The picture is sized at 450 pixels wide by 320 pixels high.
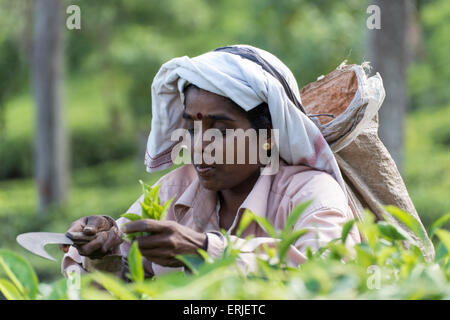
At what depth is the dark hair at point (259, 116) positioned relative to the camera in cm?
236

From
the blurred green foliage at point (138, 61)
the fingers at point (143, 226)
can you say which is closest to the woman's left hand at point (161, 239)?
the fingers at point (143, 226)

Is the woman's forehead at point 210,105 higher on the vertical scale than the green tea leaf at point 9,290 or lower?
higher

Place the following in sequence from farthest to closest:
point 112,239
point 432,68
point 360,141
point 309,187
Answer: point 432,68 < point 360,141 < point 309,187 < point 112,239

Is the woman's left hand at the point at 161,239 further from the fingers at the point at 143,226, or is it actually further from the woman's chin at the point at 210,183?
the woman's chin at the point at 210,183

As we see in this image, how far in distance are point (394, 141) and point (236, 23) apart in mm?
12143

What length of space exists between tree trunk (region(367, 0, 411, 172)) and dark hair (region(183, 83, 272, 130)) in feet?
14.0

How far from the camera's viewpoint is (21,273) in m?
1.38

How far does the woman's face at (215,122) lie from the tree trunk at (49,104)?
8.56 metres

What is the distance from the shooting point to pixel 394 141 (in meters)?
6.85

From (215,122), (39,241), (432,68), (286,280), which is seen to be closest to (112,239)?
(39,241)

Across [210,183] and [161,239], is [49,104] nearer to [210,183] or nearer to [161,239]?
[210,183]

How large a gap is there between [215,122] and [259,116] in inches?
5.8

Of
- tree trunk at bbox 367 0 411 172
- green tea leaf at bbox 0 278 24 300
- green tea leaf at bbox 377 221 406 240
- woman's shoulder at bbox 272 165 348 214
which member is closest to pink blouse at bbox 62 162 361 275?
woman's shoulder at bbox 272 165 348 214
